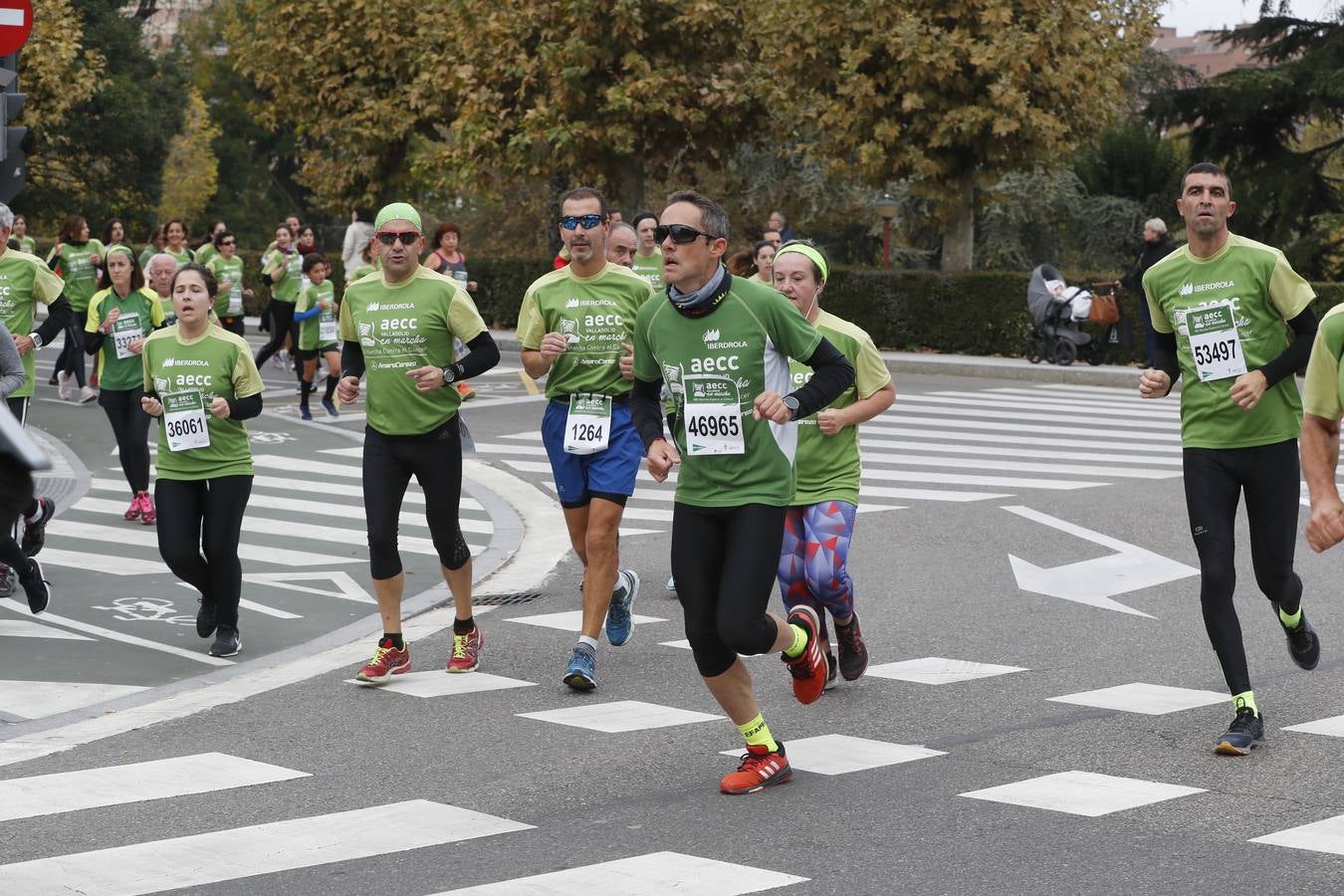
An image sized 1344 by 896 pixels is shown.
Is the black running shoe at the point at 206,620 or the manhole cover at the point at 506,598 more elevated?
the black running shoe at the point at 206,620

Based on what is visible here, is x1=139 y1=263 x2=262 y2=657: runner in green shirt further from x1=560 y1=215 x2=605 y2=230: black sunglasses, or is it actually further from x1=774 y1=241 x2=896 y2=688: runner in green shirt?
x1=774 y1=241 x2=896 y2=688: runner in green shirt

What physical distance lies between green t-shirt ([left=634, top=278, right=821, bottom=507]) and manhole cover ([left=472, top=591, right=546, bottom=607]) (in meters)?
4.14

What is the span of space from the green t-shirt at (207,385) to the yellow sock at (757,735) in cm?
368

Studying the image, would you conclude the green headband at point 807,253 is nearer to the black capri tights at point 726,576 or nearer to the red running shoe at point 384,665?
the black capri tights at point 726,576

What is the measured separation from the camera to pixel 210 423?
9344 mm

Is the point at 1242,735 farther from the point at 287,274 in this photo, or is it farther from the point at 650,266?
the point at 287,274

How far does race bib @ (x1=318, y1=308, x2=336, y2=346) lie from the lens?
20688 mm

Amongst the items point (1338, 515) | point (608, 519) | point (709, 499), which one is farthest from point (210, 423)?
point (1338, 515)

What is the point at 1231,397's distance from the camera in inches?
282

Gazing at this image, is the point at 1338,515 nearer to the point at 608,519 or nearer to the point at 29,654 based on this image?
the point at 608,519

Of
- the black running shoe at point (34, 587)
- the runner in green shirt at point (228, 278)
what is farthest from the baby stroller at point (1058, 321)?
the black running shoe at point (34, 587)

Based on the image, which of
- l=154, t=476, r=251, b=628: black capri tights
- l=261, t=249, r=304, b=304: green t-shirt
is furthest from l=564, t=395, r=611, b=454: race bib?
l=261, t=249, r=304, b=304: green t-shirt

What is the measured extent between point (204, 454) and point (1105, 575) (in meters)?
4.93

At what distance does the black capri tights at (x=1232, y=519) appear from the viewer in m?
7.22
